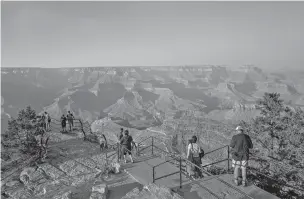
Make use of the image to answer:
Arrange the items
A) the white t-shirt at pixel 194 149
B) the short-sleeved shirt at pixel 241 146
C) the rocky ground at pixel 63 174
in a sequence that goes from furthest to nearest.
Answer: the white t-shirt at pixel 194 149 < the rocky ground at pixel 63 174 < the short-sleeved shirt at pixel 241 146

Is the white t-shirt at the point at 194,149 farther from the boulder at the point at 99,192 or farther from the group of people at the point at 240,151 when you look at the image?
the boulder at the point at 99,192

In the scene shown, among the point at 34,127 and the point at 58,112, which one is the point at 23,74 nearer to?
the point at 58,112

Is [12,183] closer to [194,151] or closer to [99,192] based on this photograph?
[99,192]

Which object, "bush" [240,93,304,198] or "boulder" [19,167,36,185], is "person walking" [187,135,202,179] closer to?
"boulder" [19,167,36,185]

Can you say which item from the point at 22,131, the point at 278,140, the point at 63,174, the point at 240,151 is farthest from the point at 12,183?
the point at 278,140

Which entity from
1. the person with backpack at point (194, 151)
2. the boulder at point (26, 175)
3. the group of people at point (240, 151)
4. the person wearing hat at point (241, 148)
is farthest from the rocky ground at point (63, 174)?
the person wearing hat at point (241, 148)

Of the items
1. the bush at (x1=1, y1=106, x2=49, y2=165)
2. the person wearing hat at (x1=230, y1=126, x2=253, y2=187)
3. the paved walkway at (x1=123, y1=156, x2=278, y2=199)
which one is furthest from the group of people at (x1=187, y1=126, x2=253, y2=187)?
the bush at (x1=1, y1=106, x2=49, y2=165)

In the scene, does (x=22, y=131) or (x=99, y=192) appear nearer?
(x=99, y=192)

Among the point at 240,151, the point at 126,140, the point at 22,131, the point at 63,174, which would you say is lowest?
the point at 63,174
